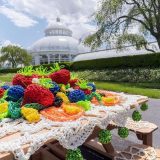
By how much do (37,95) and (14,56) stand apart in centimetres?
5488

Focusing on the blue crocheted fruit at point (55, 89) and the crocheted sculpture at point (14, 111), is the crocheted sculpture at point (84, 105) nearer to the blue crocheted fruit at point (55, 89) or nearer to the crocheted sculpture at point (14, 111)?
the blue crocheted fruit at point (55, 89)

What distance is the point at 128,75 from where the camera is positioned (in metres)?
20.8

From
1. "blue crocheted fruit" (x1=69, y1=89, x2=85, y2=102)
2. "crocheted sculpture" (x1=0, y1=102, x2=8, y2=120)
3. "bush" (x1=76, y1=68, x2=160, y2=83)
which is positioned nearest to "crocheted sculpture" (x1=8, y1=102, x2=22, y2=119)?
"crocheted sculpture" (x1=0, y1=102, x2=8, y2=120)

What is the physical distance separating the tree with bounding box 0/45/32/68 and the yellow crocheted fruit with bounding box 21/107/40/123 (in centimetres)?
5359

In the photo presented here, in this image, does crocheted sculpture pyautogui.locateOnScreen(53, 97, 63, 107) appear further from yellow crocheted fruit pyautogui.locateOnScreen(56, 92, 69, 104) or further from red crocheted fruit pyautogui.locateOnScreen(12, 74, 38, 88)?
red crocheted fruit pyautogui.locateOnScreen(12, 74, 38, 88)

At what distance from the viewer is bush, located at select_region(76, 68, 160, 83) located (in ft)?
62.2

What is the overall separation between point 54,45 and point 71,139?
7531cm

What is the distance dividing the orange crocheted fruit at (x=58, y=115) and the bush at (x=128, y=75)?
14526 millimetres

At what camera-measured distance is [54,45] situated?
3017 inches

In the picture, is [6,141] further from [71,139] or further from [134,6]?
[134,6]

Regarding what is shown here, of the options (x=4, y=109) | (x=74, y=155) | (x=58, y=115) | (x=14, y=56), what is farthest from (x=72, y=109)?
(x=14, y=56)

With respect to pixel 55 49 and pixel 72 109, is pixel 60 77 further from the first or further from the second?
pixel 55 49

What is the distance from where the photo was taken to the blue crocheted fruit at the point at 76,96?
3017 mm

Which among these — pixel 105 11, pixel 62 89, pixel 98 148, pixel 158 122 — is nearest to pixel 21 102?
pixel 62 89
